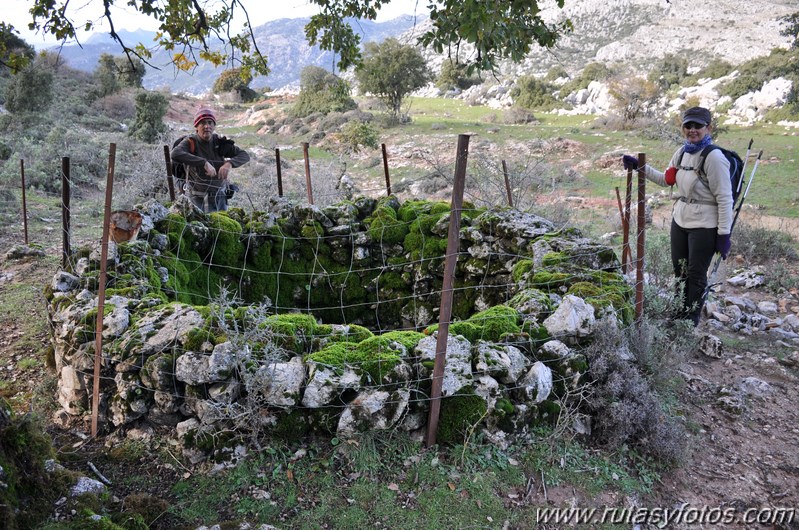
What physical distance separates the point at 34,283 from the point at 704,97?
112 ft

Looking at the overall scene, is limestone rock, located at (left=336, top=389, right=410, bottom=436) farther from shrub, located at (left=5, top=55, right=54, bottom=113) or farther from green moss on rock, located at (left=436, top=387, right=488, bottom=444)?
shrub, located at (left=5, top=55, right=54, bottom=113)

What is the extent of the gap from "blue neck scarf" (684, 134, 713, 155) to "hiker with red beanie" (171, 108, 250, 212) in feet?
16.6

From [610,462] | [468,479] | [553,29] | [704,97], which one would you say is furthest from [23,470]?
[704,97]

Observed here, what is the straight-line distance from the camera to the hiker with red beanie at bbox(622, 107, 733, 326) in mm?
4496

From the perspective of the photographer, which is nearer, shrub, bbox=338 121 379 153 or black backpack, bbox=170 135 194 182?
black backpack, bbox=170 135 194 182

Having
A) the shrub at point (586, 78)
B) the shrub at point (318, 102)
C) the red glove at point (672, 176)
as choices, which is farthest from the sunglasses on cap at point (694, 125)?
the shrub at point (586, 78)

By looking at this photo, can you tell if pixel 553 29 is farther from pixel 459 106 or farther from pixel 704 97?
pixel 459 106

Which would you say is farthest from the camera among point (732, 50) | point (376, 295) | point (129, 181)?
point (732, 50)

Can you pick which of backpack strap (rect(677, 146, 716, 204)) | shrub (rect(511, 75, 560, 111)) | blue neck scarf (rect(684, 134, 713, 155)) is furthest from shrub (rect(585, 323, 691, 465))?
shrub (rect(511, 75, 560, 111))

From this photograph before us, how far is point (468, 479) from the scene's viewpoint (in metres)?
3.32

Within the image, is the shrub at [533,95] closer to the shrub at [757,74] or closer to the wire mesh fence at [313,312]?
the shrub at [757,74]

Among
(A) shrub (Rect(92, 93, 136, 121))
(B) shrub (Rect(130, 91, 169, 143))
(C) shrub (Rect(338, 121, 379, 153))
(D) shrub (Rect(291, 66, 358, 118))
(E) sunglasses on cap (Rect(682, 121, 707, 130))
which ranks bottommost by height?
(E) sunglasses on cap (Rect(682, 121, 707, 130))

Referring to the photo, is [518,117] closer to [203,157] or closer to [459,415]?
[203,157]

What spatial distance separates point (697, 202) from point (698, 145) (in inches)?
20.3
